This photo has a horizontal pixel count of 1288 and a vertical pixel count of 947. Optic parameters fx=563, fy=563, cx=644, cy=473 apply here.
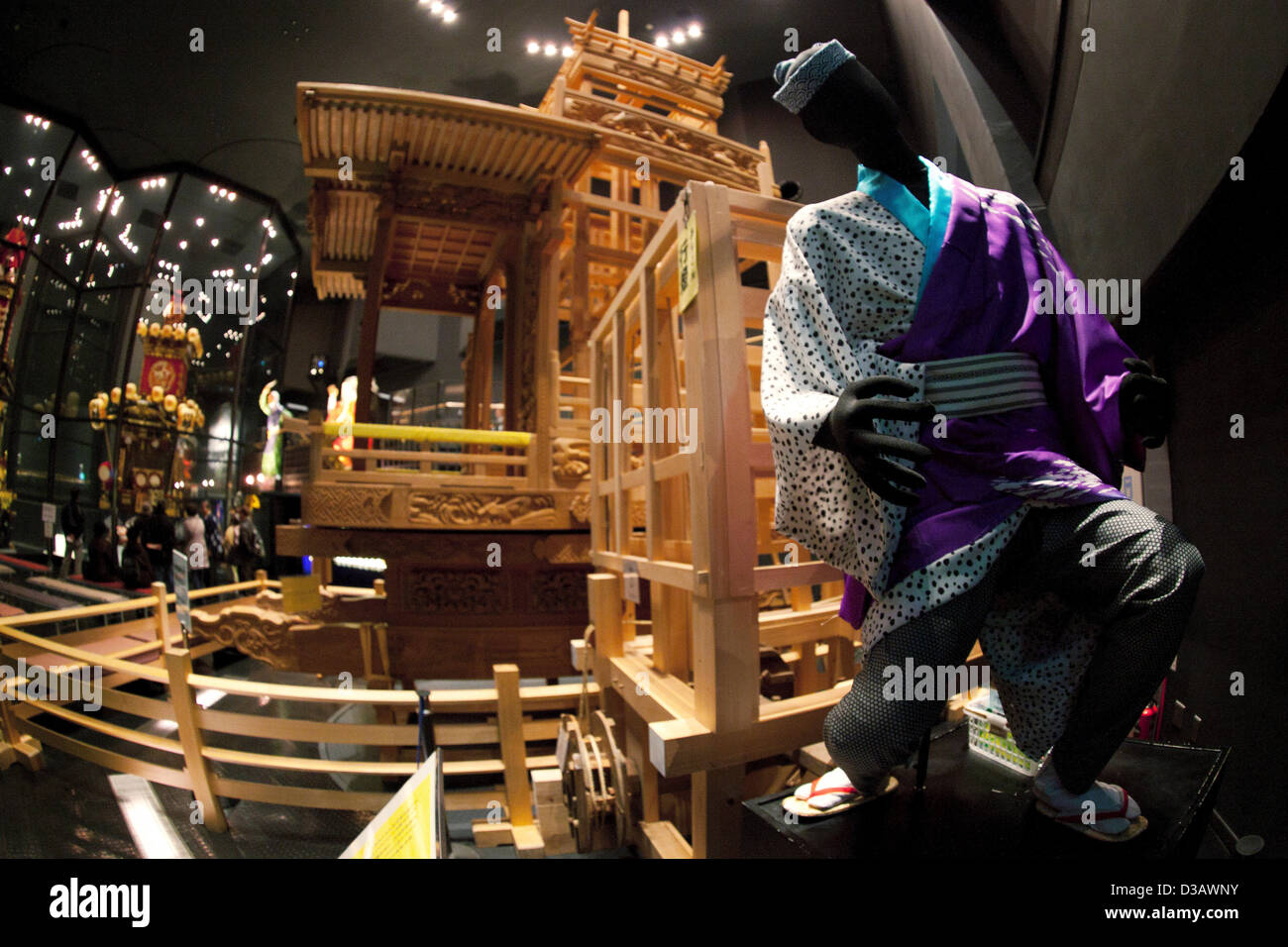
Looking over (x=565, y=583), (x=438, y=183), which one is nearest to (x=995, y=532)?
(x=565, y=583)

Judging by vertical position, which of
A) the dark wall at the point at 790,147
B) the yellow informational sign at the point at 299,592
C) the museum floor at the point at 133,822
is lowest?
the museum floor at the point at 133,822

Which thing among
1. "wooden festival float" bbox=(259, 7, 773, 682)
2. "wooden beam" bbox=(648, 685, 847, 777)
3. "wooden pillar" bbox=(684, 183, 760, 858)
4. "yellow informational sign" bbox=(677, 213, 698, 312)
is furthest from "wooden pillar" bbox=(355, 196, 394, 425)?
"wooden beam" bbox=(648, 685, 847, 777)

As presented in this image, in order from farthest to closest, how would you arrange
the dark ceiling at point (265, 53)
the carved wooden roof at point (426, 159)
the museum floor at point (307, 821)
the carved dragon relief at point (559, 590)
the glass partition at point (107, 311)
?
the carved dragon relief at point (559, 590)
the carved wooden roof at point (426, 159)
the glass partition at point (107, 311)
the dark ceiling at point (265, 53)
the museum floor at point (307, 821)

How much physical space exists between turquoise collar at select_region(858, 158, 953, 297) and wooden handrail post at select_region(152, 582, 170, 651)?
3.61m

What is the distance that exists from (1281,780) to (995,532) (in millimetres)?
1138

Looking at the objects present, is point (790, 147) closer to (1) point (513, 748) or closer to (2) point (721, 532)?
(2) point (721, 532)

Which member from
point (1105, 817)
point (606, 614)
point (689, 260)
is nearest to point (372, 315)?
point (606, 614)

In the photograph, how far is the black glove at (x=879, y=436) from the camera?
79 cm

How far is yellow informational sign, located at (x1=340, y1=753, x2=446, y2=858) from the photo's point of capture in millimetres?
688

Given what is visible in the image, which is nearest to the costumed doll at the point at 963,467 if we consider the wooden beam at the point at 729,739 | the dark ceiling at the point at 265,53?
the wooden beam at the point at 729,739

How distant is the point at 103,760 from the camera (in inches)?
85.7

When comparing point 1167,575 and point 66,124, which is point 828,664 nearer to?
point 1167,575

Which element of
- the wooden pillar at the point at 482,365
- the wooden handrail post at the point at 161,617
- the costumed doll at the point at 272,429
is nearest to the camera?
the costumed doll at the point at 272,429

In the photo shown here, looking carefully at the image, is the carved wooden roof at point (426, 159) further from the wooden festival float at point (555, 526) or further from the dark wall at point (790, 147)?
the dark wall at point (790, 147)
